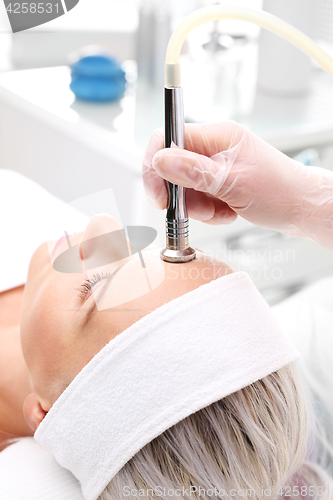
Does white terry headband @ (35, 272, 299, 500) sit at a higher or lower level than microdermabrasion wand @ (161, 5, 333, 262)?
lower

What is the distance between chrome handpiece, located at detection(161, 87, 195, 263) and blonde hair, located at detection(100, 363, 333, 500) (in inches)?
8.8

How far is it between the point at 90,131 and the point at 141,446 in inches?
48.6

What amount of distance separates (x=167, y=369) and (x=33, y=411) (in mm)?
323

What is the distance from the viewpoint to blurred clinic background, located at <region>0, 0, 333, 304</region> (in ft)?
5.57

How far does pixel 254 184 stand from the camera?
2.68 ft

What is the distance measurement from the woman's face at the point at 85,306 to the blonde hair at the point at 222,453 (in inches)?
6.7

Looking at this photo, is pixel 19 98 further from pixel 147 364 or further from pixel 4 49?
pixel 147 364

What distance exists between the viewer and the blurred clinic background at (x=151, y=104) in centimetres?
170

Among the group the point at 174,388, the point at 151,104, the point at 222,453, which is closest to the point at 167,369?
the point at 174,388

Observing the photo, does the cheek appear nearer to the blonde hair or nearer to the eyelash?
the eyelash

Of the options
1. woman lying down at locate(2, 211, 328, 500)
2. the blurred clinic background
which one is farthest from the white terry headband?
the blurred clinic background

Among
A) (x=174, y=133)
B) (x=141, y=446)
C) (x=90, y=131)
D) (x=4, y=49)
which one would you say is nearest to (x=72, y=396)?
(x=141, y=446)

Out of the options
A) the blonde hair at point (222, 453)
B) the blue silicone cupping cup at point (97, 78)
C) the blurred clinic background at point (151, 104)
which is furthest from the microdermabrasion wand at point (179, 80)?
the blue silicone cupping cup at point (97, 78)

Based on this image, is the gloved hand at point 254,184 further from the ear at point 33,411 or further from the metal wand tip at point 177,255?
the ear at point 33,411
